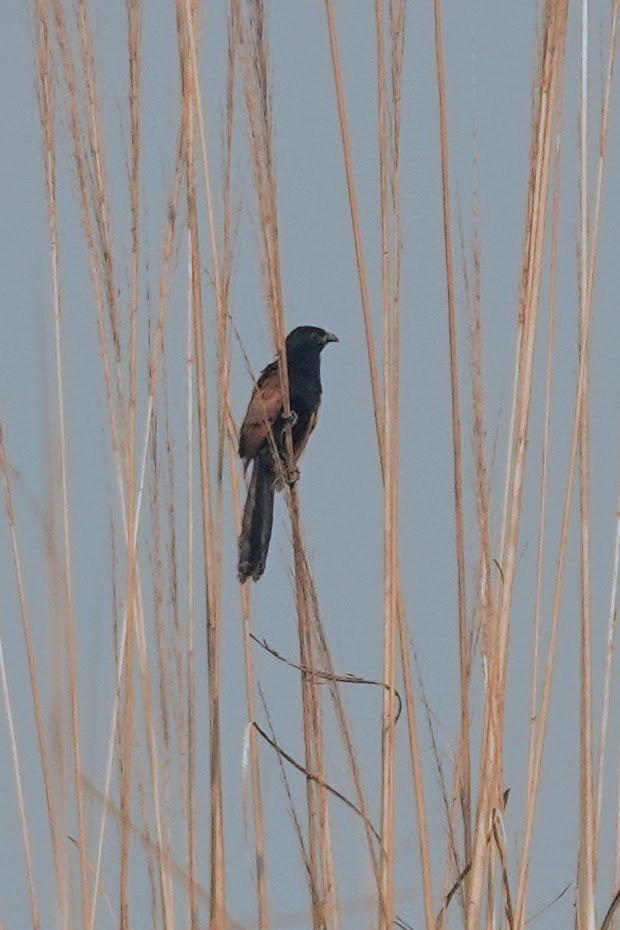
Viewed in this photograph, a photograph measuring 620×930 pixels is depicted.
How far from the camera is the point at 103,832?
1373mm

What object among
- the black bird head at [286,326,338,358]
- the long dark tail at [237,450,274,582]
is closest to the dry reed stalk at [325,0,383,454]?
the long dark tail at [237,450,274,582]

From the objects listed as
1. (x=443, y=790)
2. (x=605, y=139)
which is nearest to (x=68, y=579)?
(x=443, y=790)

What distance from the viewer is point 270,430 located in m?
1.21

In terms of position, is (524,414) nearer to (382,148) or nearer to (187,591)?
(382,148)

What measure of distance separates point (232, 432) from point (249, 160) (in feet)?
1.07

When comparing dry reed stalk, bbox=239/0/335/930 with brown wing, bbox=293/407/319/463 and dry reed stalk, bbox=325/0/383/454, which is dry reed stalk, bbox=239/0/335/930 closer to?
dry reed stalk, bbox=325/0/383/454

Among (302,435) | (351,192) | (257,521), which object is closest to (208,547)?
(351,192)

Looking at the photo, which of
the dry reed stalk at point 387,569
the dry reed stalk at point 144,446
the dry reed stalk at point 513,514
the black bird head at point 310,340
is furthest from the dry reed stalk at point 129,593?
the black bird head at point 310,340

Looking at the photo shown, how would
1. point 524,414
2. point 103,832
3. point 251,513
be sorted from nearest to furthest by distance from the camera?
point 524,414 < point 103,832 < point 251,513

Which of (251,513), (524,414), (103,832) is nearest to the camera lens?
(524,414)

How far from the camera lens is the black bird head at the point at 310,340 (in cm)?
297

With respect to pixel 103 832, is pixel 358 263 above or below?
above

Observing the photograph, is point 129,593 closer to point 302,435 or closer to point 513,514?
point 513,514

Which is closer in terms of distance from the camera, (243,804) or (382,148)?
(382,148)
